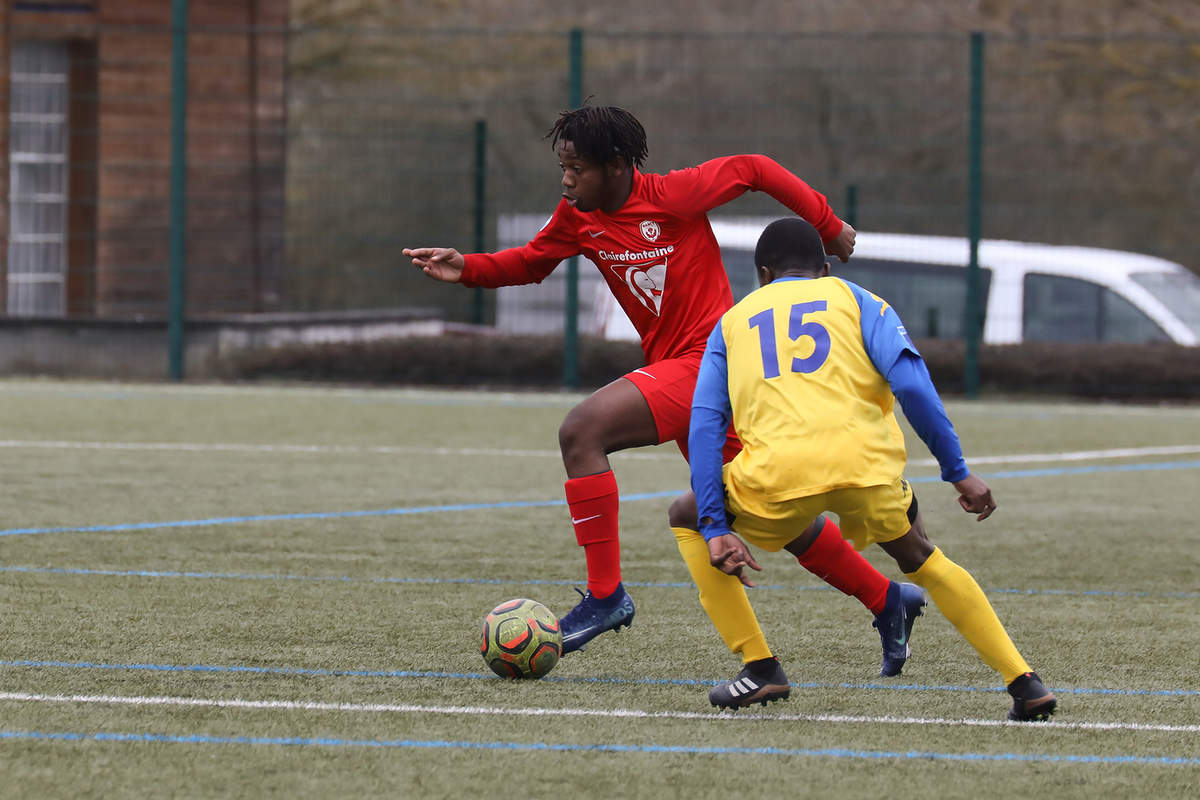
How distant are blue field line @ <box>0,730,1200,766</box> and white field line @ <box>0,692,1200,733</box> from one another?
32cm

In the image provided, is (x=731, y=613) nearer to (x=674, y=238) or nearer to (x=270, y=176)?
(x=674, y=238)

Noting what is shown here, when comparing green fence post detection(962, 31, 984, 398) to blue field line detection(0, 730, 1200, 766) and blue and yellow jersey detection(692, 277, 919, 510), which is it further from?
blue field line detection(0, 730, 1200, 766)

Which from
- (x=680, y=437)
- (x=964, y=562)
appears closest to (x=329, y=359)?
(x=964, y=562)

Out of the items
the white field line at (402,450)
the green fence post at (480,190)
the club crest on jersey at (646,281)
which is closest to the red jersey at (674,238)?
the club crest on jersey at (646,281)

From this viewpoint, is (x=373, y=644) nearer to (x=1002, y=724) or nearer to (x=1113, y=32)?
(x=1002, y=724)

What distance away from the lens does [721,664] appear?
5602 millimetres

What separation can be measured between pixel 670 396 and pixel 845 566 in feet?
2.50

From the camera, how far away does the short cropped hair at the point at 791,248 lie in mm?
5062

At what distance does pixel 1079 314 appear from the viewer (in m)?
17.7

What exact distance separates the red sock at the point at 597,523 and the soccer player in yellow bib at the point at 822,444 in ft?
2.90

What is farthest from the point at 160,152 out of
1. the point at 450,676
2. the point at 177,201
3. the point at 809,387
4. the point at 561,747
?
the point at 561,747

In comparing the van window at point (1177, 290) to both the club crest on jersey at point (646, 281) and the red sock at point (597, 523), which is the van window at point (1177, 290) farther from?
the red sock at point (597, 523)

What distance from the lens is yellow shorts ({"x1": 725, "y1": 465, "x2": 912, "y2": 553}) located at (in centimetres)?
481

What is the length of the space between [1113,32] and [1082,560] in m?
22.2
